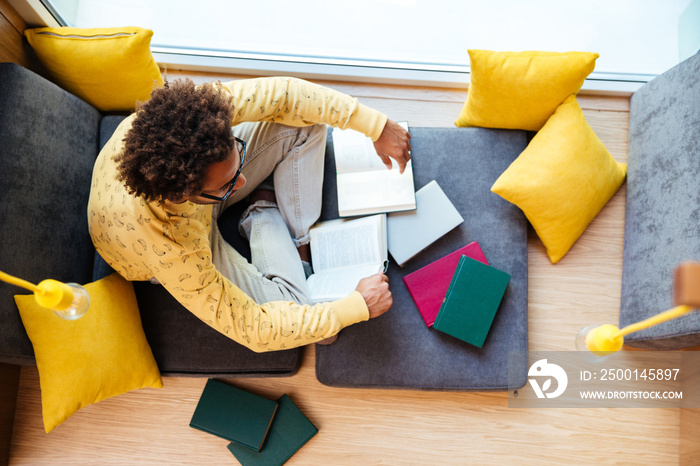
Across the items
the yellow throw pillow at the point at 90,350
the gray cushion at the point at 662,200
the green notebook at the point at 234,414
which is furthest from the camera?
the green notebook at the point at 234,414

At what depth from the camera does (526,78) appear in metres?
1.40

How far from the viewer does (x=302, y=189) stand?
4.80ft

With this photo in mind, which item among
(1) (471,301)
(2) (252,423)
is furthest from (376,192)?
(2) (252,423)

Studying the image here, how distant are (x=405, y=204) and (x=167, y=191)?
0.77m

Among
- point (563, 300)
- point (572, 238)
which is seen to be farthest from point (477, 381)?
point (572, 238)

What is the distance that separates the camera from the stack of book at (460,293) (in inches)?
55.7

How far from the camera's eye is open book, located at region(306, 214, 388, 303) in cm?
144

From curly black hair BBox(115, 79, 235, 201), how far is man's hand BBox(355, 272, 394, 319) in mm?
581

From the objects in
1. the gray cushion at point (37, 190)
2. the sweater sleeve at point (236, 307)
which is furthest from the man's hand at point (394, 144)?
the gray cushion at point (37, 190)

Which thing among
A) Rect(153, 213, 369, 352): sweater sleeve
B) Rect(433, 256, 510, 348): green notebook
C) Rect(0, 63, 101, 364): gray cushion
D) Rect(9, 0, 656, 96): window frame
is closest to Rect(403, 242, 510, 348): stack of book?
Rect(433, 256, 510, 348): green notebook

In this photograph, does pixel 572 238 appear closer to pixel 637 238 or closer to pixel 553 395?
pixel 637 238

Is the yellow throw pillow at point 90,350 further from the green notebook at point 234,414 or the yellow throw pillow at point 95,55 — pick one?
the yellow throw pillow at point 95,55

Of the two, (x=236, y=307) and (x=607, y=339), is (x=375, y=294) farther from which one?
(x=607, y=339)

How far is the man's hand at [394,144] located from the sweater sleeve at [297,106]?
29mm
